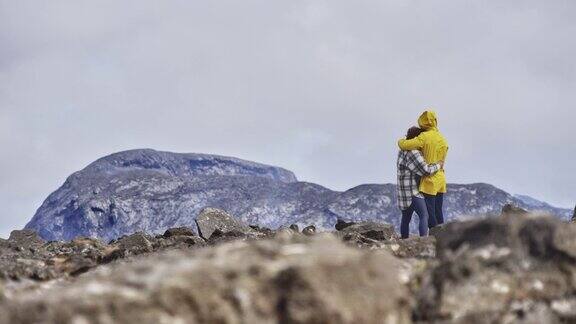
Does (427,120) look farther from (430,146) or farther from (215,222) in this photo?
(215,222)

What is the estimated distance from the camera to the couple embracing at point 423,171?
2458cm

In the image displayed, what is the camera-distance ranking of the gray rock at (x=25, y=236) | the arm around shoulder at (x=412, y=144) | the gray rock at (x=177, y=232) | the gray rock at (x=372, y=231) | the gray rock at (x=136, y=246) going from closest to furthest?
the gray rock at (x=136, y=246) < the gray rock at (x=372, y=231) < the arm around shoulder at (x=412, y=144) < the gray rock at (x=177, y=232) < the gray rock at (x=25, y=236)

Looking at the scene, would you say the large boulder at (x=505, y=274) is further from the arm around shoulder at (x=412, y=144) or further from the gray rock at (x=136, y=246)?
the arm around shoulder at (x=412, y=144)

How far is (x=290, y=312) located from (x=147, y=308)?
1159mm

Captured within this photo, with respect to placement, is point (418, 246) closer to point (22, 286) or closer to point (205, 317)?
point (22, 286)

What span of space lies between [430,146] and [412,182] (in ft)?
4.44

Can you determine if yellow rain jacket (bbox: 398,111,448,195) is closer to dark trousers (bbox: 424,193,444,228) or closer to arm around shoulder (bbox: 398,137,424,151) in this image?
arm around shoulder (bbox: 398,137,424,151)

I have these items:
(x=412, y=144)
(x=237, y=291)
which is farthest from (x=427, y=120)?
(x=237, y=291)

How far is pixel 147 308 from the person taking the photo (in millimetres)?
6340

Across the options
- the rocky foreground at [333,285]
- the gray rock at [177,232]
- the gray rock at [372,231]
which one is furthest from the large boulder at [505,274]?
the gray rock at [177,232]

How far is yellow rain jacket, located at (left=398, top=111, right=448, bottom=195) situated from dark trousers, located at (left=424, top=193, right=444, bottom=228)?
0.28 metres

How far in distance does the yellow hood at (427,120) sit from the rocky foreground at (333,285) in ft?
50.4

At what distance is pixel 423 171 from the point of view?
24.7 metres

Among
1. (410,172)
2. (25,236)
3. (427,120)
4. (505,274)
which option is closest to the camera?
(505,274)
